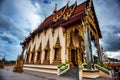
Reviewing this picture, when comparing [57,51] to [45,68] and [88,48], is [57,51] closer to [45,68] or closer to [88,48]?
[45,68]

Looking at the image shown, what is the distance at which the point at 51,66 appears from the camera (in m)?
11.9

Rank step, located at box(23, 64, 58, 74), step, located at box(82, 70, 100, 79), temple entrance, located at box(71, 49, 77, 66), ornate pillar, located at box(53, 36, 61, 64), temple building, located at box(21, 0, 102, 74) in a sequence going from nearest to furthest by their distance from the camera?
step, located at box(82, 70, 100, 79) < temple building, located at box(21, 0, 102, 74) < step, located at box(23, 64, 58, 74) < ornate pillar, located at box(53, 36, 61, 64) < temple entrance, located at box(71, 49, 77, 66)

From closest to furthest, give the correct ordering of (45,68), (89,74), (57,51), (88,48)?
1. (89,74)
2. (88,48)
3. (57,51)
4. (45,68)

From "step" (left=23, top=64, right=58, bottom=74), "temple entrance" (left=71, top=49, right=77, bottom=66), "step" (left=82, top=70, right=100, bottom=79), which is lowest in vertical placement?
"step" (left=23, top=64, right=58, bottom=74)

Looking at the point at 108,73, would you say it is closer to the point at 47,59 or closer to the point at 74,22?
the point at 74,22

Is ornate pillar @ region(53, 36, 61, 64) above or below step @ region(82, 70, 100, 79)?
above

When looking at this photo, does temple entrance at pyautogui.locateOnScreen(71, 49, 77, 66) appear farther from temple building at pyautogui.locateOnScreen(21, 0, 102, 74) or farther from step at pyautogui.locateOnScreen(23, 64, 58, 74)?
step at pyautogui.locateOnScreen(23, 64, 58, 74)

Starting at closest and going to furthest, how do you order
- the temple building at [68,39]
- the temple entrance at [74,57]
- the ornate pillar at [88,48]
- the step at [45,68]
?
1. the ornate pillar at [88,48]
2. the temple building at [68,39]
3. the step at [45,68]
4. the temple entrance at [74,57]

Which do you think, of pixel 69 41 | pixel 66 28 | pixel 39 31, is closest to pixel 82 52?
pixel 69 41

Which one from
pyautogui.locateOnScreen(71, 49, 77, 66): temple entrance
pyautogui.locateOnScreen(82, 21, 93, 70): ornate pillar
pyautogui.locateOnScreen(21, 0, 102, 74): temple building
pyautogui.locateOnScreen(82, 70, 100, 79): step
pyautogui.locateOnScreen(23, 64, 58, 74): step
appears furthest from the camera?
pyautogui.locateOnScreen(71, 49, 77, 66): temple entrance

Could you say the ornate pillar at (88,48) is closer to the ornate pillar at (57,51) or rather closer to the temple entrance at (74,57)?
the temple entrance at (74,57)

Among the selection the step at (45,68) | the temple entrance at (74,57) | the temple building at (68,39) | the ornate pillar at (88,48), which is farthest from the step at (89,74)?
the temple entrance at (74,57)

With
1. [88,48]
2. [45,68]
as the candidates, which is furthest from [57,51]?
[88,48]

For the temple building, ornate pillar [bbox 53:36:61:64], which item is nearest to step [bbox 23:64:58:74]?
the temple building
